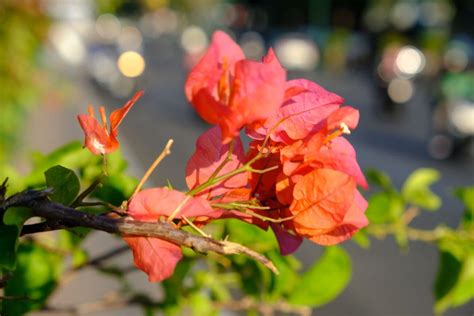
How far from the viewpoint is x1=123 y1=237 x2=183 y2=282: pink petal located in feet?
1.69

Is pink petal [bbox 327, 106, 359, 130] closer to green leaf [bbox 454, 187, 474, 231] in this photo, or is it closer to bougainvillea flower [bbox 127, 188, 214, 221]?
bougainvillea flower [bbox 127, 188, 214, 221]

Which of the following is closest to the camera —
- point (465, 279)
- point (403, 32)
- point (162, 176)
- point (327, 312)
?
point (465, 279)

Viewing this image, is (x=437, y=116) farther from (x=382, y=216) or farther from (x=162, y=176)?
(x=382, y=216)

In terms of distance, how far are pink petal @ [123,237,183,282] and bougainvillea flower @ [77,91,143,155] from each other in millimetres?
78

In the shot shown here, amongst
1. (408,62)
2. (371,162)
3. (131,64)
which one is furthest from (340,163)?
(131,64)

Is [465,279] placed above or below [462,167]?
above

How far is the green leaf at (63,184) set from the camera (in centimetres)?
57

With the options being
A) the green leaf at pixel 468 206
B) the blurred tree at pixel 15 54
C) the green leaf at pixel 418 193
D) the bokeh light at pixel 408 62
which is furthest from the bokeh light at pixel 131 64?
the green leaf at pixel 468 206

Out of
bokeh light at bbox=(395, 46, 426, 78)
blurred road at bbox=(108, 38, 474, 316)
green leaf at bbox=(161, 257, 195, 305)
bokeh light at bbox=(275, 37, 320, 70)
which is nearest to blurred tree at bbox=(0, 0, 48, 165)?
blurred road at bbox=(108, 38, 474, 316)

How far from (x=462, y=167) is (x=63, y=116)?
5378 millimetres

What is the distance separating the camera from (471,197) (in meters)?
1.11

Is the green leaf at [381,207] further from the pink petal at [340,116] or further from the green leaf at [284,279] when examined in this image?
the pink petal at [340,116]

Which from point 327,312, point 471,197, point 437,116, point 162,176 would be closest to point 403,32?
point 437,116

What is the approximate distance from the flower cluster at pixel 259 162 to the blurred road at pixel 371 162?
0.73 m
